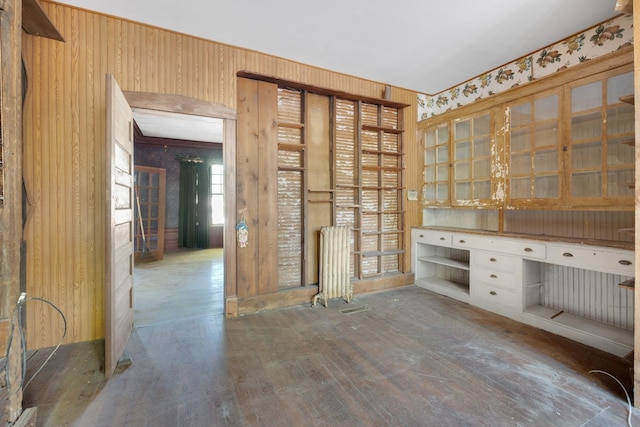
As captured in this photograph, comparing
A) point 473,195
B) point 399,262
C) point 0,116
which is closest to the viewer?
point 0,116

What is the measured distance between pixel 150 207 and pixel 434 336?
625cm

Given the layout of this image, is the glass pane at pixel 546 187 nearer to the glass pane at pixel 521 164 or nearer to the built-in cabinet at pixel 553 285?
the glass pane at pixel 521 164

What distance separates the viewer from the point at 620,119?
2.45 m

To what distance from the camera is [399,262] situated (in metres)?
4.17

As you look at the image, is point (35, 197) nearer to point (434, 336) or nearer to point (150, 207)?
point (434, 336)

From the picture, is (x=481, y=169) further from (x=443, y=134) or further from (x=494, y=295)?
(x=494, y=295)

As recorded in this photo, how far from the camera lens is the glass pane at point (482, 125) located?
3.48 meters

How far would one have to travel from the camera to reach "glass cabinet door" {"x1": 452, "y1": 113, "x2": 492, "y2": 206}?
3496 millimetres

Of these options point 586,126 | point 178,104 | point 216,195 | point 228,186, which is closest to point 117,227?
point 228,186

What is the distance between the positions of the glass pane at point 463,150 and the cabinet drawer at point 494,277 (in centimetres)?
147

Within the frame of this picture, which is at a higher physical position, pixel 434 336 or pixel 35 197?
pixel 35 197

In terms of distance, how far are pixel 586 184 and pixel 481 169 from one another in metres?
1.05

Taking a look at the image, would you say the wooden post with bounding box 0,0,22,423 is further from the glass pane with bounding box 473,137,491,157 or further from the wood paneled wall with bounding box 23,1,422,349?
the glass pane with bounding box 473,137,491,157

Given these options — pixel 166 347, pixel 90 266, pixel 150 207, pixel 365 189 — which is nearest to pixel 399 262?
pixel 365 189
